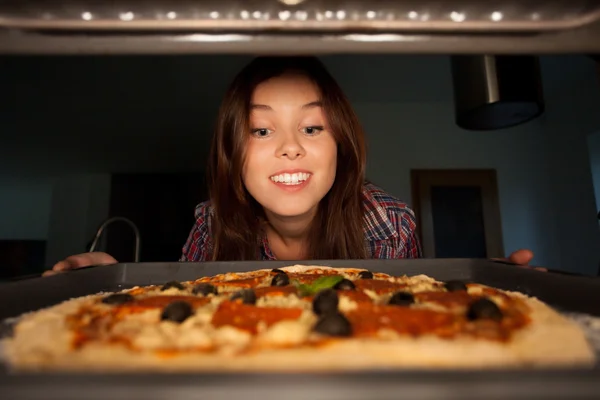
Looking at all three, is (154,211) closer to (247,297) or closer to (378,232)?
(378,232)

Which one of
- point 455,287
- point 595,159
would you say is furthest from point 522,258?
point 595,159

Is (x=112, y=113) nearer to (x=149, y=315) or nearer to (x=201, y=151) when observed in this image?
(x=201, y=151)

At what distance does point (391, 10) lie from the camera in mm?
623

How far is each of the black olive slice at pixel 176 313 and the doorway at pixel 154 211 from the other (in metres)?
7.13

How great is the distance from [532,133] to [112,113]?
19.5ft

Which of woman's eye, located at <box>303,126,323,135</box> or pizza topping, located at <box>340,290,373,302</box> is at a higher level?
woman's eye, located at <box>303,126,323,135</box>

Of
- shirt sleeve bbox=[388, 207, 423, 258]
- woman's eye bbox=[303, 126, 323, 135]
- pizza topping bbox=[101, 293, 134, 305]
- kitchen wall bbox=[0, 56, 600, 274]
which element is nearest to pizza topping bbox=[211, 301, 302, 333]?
pizza topping bbox=[101, 293, 134, 305]

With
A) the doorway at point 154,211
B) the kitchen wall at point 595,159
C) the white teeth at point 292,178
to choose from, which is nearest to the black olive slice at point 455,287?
the white teeth at point 292,178

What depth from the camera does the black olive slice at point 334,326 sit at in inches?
20.3

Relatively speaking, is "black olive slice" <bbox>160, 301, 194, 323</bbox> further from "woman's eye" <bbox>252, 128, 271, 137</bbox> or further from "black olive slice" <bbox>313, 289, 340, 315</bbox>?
"woman's eye" <bbox>252, 128, 271, 137</bbox>

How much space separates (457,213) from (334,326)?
17.4 ft

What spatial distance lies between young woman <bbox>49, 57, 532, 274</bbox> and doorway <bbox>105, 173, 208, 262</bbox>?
6.28 m

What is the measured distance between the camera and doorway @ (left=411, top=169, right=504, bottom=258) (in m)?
5.31

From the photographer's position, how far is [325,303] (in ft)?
2.08
